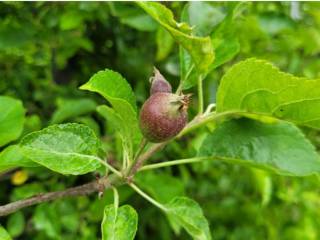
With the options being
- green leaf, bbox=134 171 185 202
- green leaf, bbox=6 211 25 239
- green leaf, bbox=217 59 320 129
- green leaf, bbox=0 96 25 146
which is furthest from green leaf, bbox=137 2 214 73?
green leaf, bbox=6 211 25 239

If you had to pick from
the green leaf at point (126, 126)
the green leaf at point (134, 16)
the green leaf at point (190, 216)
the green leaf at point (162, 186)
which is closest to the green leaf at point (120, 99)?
the green leaf at point (126, 126)

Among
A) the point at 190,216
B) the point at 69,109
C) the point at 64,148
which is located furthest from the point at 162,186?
the point at 64,148

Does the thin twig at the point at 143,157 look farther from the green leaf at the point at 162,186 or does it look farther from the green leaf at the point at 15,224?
the green leaf at the point at 15,224

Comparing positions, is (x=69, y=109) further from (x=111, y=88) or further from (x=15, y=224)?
(x=111, y=88)

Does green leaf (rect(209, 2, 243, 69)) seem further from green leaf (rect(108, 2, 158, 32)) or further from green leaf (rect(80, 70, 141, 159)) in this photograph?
green leaf (rect(108, 2, 158, 32))

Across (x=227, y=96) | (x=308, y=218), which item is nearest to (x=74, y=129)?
(x=227, y=96)

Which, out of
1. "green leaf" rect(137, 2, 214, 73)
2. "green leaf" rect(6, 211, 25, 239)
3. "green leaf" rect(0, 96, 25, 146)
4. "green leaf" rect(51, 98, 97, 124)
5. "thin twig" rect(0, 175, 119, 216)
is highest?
"green leaf" rect(137, 2, 214, 73)

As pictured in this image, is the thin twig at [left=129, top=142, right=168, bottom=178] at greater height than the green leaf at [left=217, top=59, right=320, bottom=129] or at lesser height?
lesser

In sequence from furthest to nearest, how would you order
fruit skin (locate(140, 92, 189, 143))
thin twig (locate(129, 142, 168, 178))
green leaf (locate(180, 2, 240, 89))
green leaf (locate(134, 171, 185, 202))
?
green leaf (locate(134, 171, 185, 202)), green leaf (locate(180, 2, 240, 89)), thin twig (locate(129, 142, 168, 178)), fruit skin (locate(140, 92, 189, 143))
